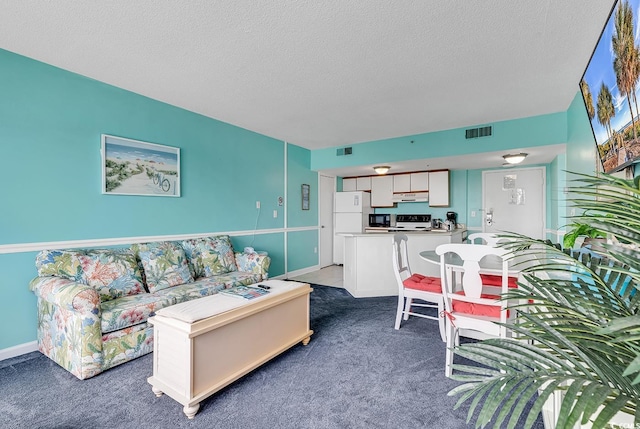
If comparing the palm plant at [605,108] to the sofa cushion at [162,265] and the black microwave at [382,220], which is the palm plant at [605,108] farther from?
the black microwave at [382,220]

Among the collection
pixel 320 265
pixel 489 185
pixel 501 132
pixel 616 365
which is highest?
pixel 501 132

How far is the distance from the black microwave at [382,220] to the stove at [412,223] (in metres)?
0.14

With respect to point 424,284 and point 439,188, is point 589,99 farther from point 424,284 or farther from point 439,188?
point 439,188

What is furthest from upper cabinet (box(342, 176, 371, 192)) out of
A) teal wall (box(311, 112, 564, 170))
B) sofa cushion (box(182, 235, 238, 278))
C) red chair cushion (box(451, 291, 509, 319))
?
red chair cushion (box(451, 291, 509, 319))

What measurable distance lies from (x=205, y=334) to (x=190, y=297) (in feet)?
3.37

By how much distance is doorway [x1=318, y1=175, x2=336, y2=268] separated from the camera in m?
6.14

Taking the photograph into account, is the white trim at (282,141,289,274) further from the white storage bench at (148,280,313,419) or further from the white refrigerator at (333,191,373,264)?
the white storage bench at (148,280,313,419)

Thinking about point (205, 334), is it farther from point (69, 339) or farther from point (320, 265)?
point (320, 265)

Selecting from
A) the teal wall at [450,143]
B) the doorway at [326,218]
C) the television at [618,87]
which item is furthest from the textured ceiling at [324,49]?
the doorway at [326,218]

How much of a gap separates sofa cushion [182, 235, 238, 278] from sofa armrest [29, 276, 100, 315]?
1.23m

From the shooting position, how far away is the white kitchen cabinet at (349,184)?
6750mm

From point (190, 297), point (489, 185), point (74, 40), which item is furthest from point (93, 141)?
point (489, 185)

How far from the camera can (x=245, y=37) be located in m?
2.18

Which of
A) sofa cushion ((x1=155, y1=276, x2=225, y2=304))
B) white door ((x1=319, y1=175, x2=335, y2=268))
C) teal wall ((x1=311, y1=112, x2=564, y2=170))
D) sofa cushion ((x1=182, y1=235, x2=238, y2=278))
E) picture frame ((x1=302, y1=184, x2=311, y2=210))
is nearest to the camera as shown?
sofa cushion ((x1=155, y1=276, x2=225, y2=304))
